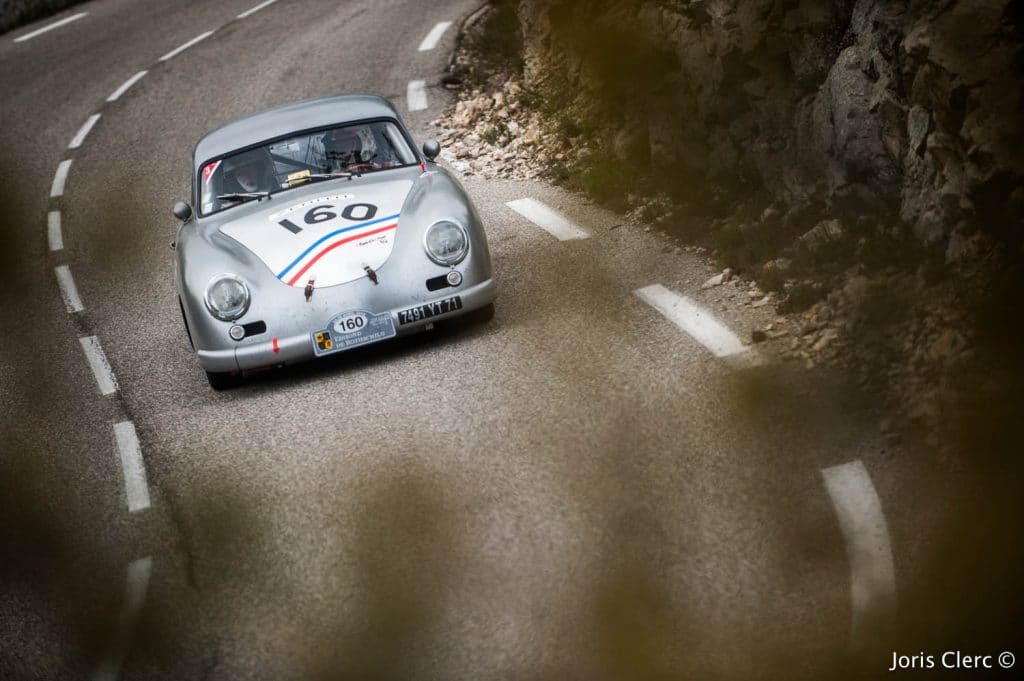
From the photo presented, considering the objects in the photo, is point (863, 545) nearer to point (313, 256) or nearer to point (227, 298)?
point (313, 256)

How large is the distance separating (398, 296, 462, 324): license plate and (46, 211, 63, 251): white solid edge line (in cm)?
213

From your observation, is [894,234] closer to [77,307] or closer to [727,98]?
[727,98]

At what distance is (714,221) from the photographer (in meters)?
7.84

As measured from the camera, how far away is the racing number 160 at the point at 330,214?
6770 millimetres

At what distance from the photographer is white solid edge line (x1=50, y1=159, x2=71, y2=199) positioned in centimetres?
1170

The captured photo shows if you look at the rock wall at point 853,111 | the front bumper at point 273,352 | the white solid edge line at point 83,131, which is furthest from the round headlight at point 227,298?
the white solid edge line at point 83,131

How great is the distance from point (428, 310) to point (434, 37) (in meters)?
9.89

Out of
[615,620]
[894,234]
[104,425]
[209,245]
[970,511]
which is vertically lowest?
[104,425]

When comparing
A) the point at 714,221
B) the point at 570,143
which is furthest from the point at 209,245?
the point at 570,143

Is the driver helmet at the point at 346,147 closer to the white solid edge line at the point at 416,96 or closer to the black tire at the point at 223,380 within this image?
the black tire at the point at 223,380

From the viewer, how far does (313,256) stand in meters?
6.53

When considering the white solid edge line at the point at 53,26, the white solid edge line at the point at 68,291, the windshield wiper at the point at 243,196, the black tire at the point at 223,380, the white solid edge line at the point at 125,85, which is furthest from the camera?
the white solid edge line at the point at 53,26

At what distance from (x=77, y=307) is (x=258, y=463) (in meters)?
4.09

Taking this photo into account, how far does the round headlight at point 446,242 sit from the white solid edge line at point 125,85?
1040 cm
